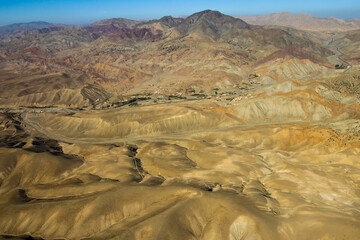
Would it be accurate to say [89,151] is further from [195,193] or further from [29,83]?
[29,83]

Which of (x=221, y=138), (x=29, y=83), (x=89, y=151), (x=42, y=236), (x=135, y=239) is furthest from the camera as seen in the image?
(x=29, y=83)

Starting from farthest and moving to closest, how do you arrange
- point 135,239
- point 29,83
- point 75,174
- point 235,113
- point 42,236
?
point 29,83, point 235,113, point 75,174, point 42,236, point 135,239

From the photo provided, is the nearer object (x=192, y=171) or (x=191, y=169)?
(x=192, y=171)

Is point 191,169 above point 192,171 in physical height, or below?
below

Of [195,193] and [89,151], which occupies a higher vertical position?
[195,193]

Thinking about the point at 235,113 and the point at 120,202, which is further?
the point at 235,113

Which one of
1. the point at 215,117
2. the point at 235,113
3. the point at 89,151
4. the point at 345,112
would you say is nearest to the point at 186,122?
the point at 215,117

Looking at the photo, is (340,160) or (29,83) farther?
(29,83)

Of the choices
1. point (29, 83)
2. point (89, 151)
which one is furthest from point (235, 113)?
point (29, 83)

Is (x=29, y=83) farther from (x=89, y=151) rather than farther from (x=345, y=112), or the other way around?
(x=345, y=112)
